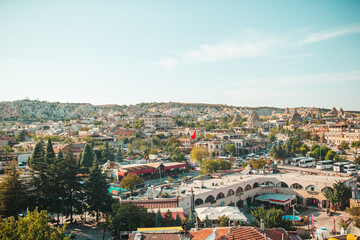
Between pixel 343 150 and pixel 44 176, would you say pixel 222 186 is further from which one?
pixel 343 150

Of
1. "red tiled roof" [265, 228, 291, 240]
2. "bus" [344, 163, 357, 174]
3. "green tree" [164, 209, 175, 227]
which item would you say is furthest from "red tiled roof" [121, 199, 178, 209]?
"bus" [344, 163, 357, 174]

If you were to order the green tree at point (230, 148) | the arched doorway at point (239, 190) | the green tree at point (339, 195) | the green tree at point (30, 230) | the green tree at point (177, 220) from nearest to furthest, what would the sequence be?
the green tree at point (30, 230)
the green tree at point (177, 220)
the green tree at point (339, 195)
the arched doorway at point (239, 190)
the green tree at point (230, 148)

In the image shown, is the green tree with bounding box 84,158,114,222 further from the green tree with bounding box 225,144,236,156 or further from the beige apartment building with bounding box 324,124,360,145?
the beige apartment building with bounding box 324,124,360,145

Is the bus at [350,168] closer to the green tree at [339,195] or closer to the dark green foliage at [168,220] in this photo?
the green tree at [339,195]

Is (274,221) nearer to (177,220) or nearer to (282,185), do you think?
(177,220)

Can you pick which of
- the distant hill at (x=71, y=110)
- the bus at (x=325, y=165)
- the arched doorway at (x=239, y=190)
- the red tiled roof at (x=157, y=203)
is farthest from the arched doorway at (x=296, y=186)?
the distant hill at (x=71, y=110)

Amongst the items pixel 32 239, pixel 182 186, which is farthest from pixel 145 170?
pixel 32 239
